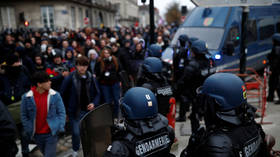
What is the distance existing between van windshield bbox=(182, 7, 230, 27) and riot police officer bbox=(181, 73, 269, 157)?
6987 mm

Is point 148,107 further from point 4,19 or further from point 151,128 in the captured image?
point 4,19

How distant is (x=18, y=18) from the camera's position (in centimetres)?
3109

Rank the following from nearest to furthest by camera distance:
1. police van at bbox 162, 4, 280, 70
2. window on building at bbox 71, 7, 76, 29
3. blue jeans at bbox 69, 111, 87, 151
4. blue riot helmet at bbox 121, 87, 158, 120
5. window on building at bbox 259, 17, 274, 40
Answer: blue riot helmet at bbox 121, 87, 158, 120 < blue jeans at bbox 69, 111, 87, 151 < police van at bbox 162, 4, 280, 70 < window on building at bbox 259, 17, 274, 40 < window on building at bbox 71, 7, 76, 29

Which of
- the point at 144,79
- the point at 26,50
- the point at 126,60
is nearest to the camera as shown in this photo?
the point at 144,79

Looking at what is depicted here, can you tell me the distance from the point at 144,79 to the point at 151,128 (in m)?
A: 2.17

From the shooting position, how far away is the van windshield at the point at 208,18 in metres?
8.62

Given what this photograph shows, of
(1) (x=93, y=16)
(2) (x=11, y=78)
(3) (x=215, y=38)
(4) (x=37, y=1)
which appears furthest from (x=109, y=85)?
(1) (x=93, y=16)

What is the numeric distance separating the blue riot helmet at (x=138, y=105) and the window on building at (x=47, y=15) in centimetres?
3101

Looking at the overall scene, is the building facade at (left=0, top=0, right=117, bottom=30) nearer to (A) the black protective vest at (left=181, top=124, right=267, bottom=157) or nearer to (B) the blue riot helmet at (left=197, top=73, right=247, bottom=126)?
(B) the blue riot helmet at (left=197, top=73, right=247, bottom=126)

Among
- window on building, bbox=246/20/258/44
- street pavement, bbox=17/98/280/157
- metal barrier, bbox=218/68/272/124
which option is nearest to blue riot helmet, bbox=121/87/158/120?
street pavement, bbox=17/98/280/157

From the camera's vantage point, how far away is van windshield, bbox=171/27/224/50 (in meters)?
8.12

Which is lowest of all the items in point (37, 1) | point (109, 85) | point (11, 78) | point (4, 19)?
point (109, 85)

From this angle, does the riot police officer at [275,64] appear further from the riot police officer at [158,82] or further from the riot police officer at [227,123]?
the riot police officer at [227,123]

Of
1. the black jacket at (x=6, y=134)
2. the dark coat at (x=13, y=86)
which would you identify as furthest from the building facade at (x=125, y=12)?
the black jacket at (x=6, y=134)
